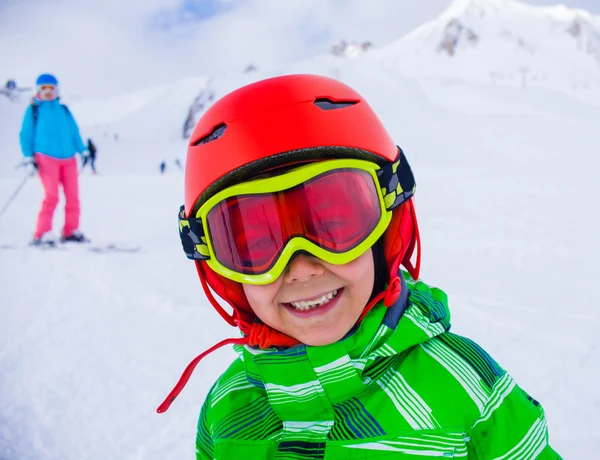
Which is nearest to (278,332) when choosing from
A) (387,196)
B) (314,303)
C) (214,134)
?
(314,303)

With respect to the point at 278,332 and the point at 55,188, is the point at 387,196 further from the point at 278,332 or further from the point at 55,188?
the point at 55,188

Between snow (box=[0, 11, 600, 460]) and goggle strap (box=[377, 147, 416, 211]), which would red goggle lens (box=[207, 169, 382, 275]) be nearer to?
goggle strap (box=[377, 147, 416, 211])

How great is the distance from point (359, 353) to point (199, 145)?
0.98 metres

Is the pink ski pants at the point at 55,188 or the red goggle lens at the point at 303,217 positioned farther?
the pink ski pants at the point at 55,188

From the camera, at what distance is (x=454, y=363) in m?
1.33

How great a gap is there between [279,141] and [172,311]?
8.41 feet

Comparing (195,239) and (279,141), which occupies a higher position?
(279,141)

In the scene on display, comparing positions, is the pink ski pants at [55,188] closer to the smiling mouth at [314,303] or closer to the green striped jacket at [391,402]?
the green striped jacket at [391,402]

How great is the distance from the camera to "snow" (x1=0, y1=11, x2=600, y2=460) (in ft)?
7.82

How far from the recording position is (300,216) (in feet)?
4.85

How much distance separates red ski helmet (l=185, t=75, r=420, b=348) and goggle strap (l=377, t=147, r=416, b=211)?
3.0 inches

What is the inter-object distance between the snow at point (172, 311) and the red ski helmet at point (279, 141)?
4.20ft

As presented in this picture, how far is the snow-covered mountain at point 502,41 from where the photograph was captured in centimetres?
8512

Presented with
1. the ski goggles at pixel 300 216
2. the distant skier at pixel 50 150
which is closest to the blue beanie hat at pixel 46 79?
the distant skier at pixel 50 150
